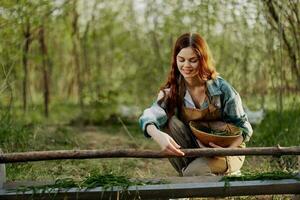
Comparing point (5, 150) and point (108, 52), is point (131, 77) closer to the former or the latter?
point (108, 52)

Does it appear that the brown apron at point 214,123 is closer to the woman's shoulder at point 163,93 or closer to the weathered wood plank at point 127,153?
the woman's shoulder at point 163,93

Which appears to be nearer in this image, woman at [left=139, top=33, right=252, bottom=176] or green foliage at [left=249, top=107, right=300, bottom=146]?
woman at [left=139, top=33, right=252, bottom=176]

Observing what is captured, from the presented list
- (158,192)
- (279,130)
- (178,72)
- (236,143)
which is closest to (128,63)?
(279,130)

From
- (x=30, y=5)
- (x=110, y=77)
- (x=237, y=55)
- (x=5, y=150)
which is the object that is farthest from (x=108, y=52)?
(x=5, y=150)

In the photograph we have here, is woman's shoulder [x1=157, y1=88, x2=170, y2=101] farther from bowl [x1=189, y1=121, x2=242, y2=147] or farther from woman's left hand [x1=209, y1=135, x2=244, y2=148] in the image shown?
woman's left hand [x1=209, y1=135, x2=244, y2=148]

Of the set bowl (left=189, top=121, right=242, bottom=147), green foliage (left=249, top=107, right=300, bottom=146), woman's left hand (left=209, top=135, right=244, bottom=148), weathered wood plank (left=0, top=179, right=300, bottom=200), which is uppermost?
bowl (left=189, top=121, right=242, bottom=147)

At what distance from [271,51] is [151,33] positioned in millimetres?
2232

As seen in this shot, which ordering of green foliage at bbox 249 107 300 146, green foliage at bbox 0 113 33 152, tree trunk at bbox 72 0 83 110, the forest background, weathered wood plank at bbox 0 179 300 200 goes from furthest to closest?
tree trunk at bbox 72 0 83 110 < the forest background < green foliage at bbox 249 107 300 146 < green foliage at bbox 0 113 33 152 < weathered wood plank at bbox 0 179 300 200

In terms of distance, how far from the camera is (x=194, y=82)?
Result: 3.62 metres

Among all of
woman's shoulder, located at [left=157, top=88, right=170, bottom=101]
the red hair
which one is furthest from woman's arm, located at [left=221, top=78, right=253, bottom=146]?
woman's shoulder, located at [left=157, top=88, right=170, bottom=101]

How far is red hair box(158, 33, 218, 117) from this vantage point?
3.57 m

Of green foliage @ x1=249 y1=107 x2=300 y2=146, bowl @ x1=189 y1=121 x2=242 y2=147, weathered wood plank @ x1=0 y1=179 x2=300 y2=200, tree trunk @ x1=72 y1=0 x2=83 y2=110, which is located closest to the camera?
weathered wood plank @ x1=0 y1=179 x2=300 y2=200

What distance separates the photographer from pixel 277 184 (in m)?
3.02

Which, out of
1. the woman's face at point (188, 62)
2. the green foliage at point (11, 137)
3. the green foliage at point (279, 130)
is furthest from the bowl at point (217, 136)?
the green foliage at point (11, 137)
